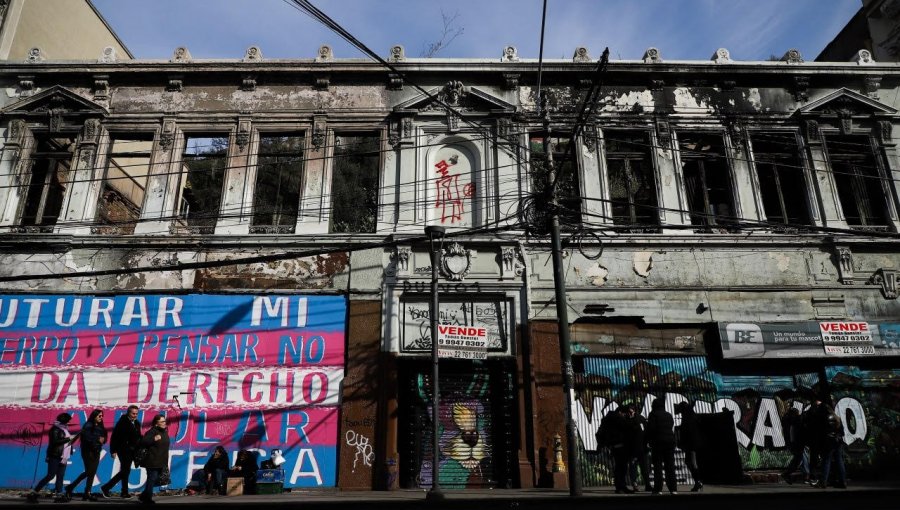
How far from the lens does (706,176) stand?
16.4 meters

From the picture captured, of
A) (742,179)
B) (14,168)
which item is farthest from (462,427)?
(14,168)

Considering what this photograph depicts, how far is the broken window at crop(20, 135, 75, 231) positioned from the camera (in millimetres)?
15961

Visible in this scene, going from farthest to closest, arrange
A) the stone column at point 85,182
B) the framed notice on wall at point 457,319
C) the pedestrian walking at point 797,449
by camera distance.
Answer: the stone column at point 85,182, the framed notice on wall at point 457,319, the pedestrian walking at point 797,449

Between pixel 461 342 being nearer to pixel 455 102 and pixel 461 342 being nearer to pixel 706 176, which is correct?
pixel 455 102

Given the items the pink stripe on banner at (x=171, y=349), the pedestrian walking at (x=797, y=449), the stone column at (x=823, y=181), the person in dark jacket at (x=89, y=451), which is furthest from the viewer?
the stone column at (x=823, y=181)

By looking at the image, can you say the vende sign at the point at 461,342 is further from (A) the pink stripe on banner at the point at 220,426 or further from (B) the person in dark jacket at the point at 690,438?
(B) the person in dark jacket at the point at 690,438

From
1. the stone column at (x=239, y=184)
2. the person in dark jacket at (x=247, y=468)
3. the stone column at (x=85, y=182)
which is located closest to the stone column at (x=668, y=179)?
the stone column at (x=239, y=184)

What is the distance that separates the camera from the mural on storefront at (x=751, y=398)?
14.1 m

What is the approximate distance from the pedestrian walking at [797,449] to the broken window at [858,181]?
223 inches

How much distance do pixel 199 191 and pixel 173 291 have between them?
2906mm

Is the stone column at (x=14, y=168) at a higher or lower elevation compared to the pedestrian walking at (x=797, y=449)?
higher

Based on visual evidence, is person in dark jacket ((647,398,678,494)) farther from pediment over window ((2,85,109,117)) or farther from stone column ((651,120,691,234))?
pediment over window ((2,85,109,117))

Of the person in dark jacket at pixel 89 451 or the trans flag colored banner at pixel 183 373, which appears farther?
the trans flag colored banner at pixel 183 373

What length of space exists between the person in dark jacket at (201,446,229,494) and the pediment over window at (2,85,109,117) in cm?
964
